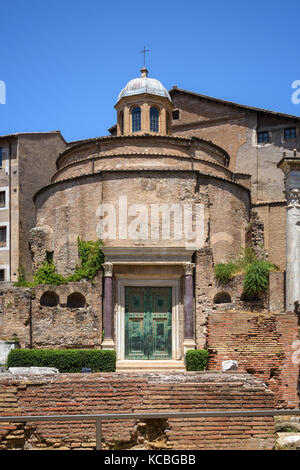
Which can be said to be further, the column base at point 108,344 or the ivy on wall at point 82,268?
the ivy on wall at point 82,268

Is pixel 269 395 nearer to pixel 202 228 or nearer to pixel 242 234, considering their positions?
pixel 202 228

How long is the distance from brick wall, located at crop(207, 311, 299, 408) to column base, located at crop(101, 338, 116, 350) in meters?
6.12

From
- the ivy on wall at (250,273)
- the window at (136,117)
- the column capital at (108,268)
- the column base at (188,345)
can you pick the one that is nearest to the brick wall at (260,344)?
the column base at (188,345)

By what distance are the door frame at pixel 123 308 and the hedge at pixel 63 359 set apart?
209 centimetres

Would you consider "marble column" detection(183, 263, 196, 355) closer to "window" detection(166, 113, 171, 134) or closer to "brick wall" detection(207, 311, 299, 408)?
"brick wall" detection(207, 311, 299, 408)

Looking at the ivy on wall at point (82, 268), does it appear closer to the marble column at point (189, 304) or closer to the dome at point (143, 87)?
the marble column at point (189, 304)

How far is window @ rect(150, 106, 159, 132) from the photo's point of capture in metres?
32.5

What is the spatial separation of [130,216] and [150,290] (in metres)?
3.52

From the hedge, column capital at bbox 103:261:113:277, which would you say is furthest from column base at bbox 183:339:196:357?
column capital at bbox 103:261:113:277

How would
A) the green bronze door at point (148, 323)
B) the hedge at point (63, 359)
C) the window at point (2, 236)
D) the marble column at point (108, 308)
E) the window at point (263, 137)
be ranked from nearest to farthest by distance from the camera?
the hedge at point (63, 359)
the marble column at point (108, 308)
the green bronze door at point (148, 323)
the window at point (263, 137)
the window at point (2, 236)

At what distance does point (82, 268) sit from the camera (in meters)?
26.3

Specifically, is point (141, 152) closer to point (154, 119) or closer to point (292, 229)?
point (154, 119)

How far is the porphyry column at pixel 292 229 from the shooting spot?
74.1 feet
